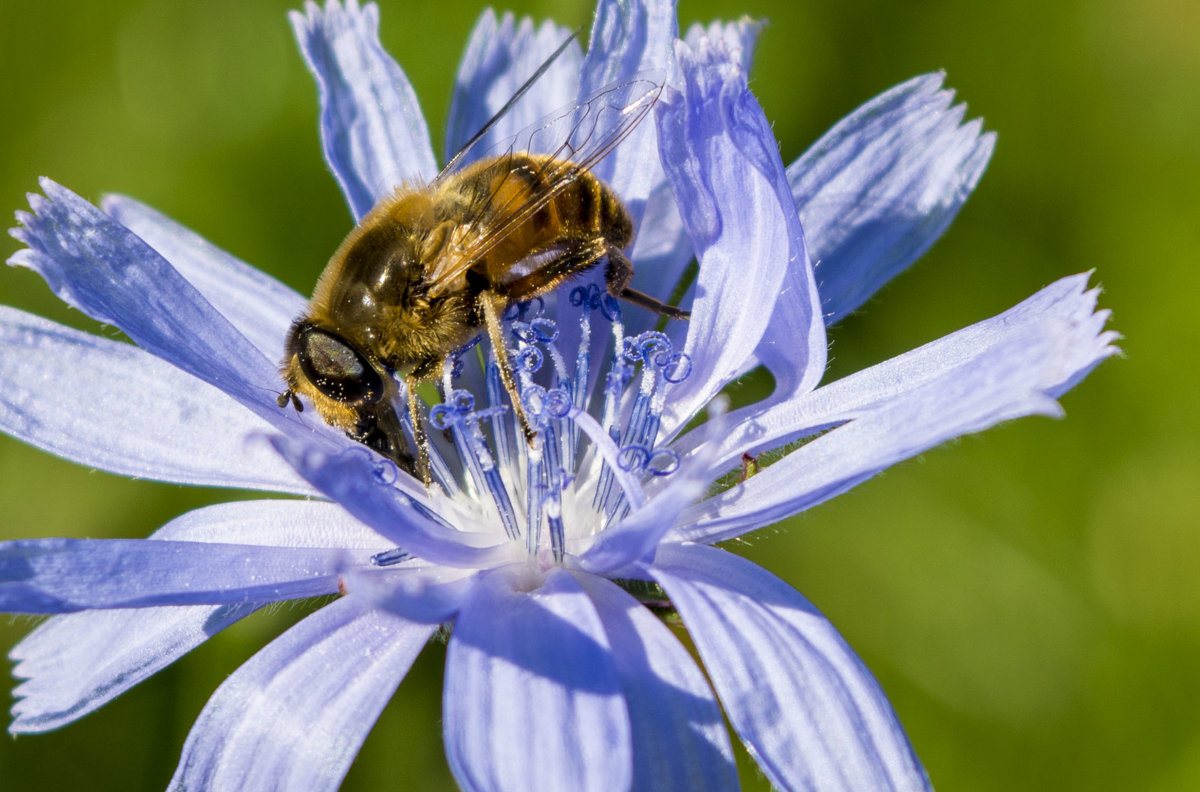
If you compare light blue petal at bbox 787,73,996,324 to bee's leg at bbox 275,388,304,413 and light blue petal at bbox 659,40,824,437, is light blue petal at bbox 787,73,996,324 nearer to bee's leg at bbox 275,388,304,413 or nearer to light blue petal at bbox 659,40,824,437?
light blue petal at bbox 659,40,824,437

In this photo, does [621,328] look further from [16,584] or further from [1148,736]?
[1148,736]

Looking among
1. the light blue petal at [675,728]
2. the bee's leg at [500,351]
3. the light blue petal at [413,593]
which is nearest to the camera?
the light blue petal at [413,593]

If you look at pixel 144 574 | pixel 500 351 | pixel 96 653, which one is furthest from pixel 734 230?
pixel 96 653

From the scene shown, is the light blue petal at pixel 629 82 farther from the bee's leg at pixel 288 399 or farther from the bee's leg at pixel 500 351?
the bee's leg at pixel 288 399

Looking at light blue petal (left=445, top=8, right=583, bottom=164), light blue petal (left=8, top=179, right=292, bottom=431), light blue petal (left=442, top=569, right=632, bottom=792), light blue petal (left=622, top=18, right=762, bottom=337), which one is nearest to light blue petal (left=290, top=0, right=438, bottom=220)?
light blue petal (left=445, top=8, right=583, bottom=164)

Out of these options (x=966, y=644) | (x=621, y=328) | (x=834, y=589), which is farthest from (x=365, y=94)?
(x=966, y=644)

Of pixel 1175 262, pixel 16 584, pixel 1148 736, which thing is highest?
pixel 1175 262

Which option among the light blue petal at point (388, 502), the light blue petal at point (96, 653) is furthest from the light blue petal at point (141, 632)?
Answer: the light blue petal at point (388, 502)
